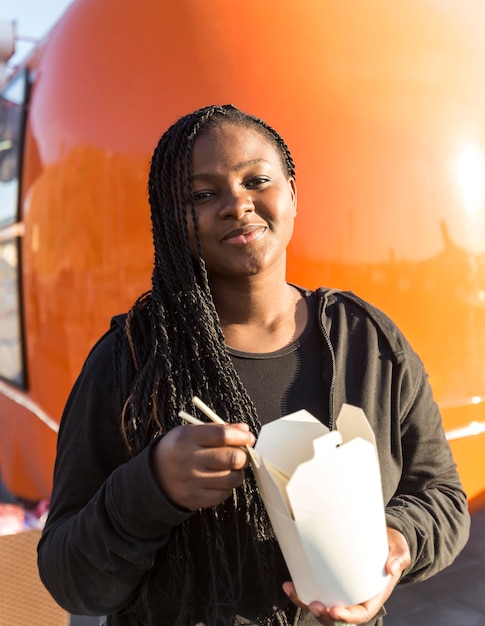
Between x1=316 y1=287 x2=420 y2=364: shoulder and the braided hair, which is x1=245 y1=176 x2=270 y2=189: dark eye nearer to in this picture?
the braided hair

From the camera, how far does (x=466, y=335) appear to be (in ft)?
8.46

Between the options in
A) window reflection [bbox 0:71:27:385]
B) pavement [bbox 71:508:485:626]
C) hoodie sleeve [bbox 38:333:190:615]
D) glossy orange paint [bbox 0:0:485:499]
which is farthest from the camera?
window reflection [bbox 0:71:27:385]

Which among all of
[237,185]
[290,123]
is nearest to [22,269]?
[290,123]

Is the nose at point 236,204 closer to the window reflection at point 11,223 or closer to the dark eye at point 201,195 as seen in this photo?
the dark eye at point 201,195

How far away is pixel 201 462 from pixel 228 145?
62cm

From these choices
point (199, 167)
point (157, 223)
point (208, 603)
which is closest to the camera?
point (208, 603)

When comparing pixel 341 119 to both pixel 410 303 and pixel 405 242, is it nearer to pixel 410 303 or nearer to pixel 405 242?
pixel 405 242

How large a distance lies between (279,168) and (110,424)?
1.95ft

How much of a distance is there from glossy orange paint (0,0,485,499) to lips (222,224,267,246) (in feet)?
3.96

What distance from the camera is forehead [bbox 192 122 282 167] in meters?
1.17

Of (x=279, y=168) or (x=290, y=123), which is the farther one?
(x=290, y=123)

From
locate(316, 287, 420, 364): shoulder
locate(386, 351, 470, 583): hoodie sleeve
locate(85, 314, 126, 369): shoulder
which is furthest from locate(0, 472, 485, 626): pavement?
locate(85, 314, 126, 369): shoulder

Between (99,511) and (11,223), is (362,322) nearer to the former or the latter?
(99,511)

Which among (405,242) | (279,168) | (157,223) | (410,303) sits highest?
(279,168)
